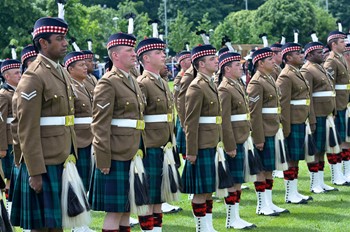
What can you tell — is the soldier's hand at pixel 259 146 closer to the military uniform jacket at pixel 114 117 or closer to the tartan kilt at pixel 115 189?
the military uniform jacket at pixel 114 117

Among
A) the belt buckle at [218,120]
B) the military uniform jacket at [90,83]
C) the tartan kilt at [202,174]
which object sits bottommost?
the tartan kilt at [202,174]

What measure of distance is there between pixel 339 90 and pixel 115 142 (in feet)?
19.4

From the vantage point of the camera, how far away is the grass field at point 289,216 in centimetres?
896

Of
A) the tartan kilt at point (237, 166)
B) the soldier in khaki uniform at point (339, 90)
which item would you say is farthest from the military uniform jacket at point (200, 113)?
the soldier in khaki uniform at point (339, 90)

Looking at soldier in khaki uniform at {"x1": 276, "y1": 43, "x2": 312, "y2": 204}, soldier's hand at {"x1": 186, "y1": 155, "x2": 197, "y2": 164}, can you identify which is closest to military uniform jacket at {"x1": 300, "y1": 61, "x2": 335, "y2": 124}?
soldier in khaki uniform at {"x1": 276, "y1": 43, "x2": 312, "y2": 204}

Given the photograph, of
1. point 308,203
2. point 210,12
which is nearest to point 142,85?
point 308,203

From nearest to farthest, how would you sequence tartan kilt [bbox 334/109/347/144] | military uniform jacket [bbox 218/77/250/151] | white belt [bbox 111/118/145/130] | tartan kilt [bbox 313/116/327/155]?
white belt [bbox 111/118/145/130], military uniform jacket [bbox 218/77/250/151], tartan kilt [bbox 313/116/327/155], tartan kilt [bbox 334/109/347/144]

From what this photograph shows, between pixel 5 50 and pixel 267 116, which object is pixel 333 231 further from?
pixel 5 50

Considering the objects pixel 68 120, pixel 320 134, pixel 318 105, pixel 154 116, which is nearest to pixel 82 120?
pixel 154 116

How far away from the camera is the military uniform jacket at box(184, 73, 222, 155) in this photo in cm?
820

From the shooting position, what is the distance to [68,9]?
1351 inches

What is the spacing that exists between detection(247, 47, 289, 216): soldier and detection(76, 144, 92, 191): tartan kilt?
2.14 m

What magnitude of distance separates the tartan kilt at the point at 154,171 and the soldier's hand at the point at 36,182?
193cm

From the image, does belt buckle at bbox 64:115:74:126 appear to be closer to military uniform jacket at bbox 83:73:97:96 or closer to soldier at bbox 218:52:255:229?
soldier at bbox 218:52:255:229
